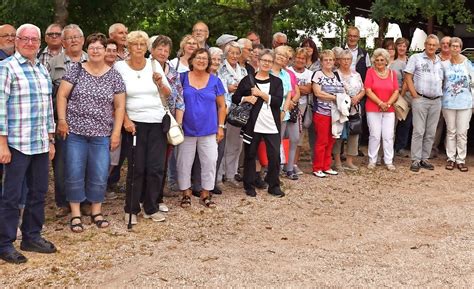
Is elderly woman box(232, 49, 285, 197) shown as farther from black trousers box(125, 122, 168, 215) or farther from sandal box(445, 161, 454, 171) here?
sandal box(445, 161, 454, 171)

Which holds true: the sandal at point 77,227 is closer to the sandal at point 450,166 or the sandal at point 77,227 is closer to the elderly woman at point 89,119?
the elderly woman at point 89,119

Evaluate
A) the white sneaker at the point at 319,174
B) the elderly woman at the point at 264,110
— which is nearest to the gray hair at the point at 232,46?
the elderly woman at the point at 264,110

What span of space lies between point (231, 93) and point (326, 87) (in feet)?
4.85

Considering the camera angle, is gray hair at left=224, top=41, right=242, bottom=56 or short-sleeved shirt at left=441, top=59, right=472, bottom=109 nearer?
gray hair at left=224, top=41, right=242, bottom=56

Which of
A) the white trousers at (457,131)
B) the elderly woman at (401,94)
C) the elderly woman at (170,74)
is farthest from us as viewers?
the elderly woman at (401,94)

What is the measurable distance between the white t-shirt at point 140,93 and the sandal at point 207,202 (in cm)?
127

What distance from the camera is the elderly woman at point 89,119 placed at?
16.8 ft

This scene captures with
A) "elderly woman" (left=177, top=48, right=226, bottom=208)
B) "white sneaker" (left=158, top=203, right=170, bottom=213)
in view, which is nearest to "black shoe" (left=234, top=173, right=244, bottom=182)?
"elderly woman" (left=177, top=48, right=226, bottom=208)

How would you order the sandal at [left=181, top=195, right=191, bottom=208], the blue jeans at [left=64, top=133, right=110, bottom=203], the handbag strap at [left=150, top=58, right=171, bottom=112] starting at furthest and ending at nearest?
1. the sandal at [left=181, top=195, right=191, bottom=208]
2. the handbag strap at [left=150, top=58, right=171, bottom=112]
3. the blue jeans at [left=64, top=133, right=110, bottom=203]

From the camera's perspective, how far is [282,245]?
5176 millimetres

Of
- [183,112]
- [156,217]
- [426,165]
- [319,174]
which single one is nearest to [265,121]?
[183,112]

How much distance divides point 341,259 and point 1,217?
2717 millimetres

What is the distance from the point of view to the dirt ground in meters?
4.38

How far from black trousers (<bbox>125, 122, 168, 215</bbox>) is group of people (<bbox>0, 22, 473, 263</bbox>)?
0.04ft
